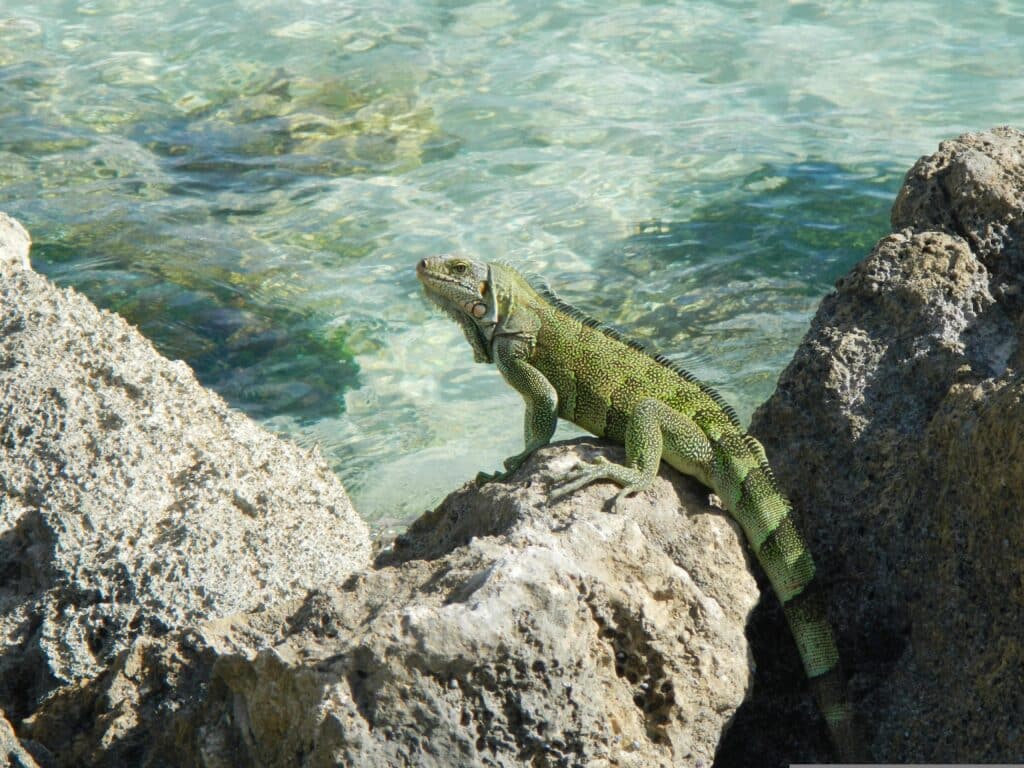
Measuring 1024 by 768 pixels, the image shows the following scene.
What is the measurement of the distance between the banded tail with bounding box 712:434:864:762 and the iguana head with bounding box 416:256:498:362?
993mm

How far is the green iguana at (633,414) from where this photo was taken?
3441 mm

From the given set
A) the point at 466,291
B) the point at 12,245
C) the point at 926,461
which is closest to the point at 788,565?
the point at 926,461

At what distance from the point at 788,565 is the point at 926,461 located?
0.48 metres

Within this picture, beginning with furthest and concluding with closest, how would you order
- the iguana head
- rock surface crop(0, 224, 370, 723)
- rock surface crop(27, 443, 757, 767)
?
1. the iguana head
2. rock surface crop(0, 224, 370, 723)
3. rock surface crop(27, 443, 757, 767)

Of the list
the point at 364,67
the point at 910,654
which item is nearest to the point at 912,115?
the point at 364,67

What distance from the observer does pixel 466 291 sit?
420cm

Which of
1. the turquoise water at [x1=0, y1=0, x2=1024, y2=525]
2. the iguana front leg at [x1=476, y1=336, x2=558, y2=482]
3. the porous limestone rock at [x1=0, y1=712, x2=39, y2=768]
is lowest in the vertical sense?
the turquoise water at [x1=0, y1=0, x2=1024, y2=525]

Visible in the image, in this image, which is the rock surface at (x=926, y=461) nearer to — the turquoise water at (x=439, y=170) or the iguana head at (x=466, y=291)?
the iguana head at (x=466, y=291)

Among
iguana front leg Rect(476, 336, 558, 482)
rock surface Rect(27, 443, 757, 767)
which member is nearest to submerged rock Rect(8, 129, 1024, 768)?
rock surface Rect(27, 443, 757, 767)

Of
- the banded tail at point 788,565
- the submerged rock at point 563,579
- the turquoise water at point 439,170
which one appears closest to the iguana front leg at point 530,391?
the submerged rock at point 563,579

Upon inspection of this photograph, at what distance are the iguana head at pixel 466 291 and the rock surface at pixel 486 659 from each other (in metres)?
0.72

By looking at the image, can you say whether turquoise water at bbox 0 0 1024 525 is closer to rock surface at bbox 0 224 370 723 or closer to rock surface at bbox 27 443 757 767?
rock surface at bbox 0 224 370 723

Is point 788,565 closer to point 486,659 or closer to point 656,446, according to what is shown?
point 656,446

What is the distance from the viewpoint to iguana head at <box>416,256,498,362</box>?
419 cm
